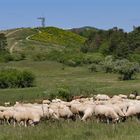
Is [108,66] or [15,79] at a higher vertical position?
[108,66]

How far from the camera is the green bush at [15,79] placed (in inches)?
3024

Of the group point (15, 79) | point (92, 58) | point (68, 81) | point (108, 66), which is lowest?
point (68, 81)

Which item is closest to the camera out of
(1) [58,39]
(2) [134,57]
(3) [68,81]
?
(3) [68,81]

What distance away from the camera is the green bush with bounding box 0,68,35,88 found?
76.8m

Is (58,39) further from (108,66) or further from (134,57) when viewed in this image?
(108,66)

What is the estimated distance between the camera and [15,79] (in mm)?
77312

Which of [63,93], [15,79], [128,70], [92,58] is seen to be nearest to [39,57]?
[92,58]

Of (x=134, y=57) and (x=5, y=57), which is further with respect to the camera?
(x=5, y=57)

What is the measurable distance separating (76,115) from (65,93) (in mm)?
23610

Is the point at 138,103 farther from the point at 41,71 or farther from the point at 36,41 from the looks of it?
the point at 36,41

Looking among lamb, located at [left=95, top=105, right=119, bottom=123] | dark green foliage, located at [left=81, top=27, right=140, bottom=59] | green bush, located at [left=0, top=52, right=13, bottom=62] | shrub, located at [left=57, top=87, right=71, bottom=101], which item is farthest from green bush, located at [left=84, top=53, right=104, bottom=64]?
lamb, located at [left=95, top=105, right=119, bottom=123]

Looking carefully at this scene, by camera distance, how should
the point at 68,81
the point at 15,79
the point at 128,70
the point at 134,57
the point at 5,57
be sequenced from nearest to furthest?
the point at 15,79
the point at 68,81
the point at 128,70
the point at 134,57
the point at 5,57

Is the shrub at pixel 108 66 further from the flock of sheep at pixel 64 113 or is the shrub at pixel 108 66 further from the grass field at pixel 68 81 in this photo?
the flock of sheep at pixel 64 113

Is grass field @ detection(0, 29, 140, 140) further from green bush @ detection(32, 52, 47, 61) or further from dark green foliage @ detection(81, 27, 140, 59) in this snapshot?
dark green foliage @ detection(81, 27, 140, 59)
